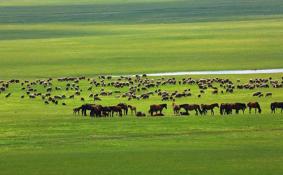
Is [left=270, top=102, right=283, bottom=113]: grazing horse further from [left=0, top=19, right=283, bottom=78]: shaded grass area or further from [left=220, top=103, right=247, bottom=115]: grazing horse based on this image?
[left=0, top=19, right=283, bottom=78]: shaded grass area

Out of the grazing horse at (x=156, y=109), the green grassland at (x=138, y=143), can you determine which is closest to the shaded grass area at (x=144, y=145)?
the green grassland at (x=138, y=143)

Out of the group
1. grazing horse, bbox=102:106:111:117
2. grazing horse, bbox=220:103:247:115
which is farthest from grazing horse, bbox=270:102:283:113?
grazing horse, bbox=102:106:111:117

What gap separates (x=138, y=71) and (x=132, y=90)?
9.30 meters

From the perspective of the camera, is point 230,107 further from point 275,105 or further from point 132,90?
point 132,90

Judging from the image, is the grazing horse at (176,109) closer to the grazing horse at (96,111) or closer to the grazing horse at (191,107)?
the grazing horse at (191,107)

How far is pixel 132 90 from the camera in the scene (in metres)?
36.7

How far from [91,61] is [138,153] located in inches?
1136

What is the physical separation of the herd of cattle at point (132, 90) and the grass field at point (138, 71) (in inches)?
16.1

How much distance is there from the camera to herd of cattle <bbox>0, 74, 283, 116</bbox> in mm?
29875

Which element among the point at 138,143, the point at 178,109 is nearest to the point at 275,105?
the point at 178,109

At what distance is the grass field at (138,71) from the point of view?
21938mm

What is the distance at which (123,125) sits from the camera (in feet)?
89.8

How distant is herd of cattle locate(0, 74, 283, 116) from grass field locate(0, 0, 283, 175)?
409 millimetres

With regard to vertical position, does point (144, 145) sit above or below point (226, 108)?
Answer: below
